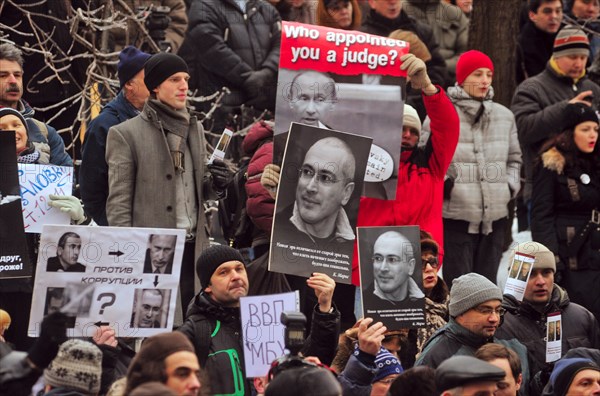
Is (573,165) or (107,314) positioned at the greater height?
(573,165)

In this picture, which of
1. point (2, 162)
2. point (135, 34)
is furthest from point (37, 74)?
point (2, 162)

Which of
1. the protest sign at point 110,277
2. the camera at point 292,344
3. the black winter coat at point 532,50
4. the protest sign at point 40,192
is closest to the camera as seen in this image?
the camera at point 292,344

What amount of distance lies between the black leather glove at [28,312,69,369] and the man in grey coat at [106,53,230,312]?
10.6 feet

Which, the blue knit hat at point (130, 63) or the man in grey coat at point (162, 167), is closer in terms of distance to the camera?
the man in grey coat at point (162, 167)

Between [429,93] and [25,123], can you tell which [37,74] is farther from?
[429,93]

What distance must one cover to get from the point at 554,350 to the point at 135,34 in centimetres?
488

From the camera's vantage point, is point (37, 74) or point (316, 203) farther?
point (37, 74)

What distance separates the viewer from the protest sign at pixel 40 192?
35.8ft

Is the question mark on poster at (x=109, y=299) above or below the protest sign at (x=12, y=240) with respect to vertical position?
below

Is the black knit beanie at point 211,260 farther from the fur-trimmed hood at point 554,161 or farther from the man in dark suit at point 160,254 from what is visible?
the fur-trimmed hood at point 554,161

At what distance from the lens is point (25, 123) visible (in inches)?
444

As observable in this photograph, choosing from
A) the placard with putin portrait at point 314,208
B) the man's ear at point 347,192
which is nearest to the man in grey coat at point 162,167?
the placard with putin portrait at point 314,208

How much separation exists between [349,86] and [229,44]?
131 inches

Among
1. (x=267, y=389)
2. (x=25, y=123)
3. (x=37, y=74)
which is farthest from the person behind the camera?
(x=37, y=74)
